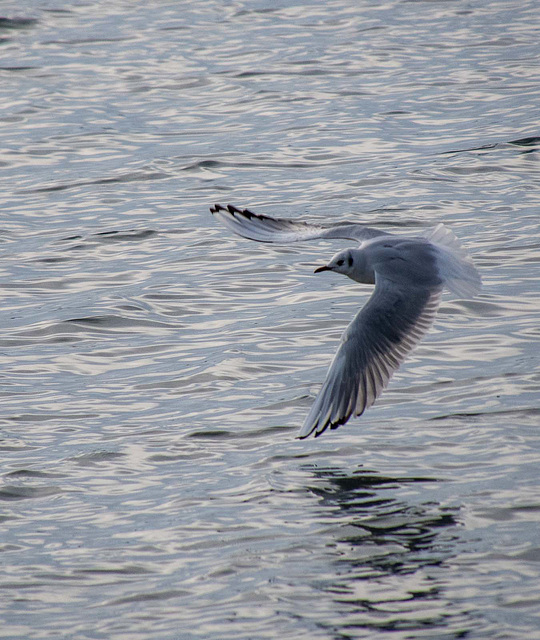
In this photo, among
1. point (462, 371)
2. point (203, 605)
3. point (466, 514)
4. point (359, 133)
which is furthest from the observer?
point (359, 133)

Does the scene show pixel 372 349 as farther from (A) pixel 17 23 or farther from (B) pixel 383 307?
(A) pixel 17 23

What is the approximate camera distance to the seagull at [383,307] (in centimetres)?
613

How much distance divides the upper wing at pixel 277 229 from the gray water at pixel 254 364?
0.68 m

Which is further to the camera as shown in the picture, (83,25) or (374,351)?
(83,25)

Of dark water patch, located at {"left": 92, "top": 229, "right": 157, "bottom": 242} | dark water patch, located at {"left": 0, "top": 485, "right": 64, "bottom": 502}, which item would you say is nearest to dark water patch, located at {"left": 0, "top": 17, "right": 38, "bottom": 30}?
dark water patch, located at {"left": 92, "top": 229, "right": 157, "bottom": 242}

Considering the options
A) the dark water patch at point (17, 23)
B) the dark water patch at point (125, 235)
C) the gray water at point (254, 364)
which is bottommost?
the dark water patch at point (125, 235)

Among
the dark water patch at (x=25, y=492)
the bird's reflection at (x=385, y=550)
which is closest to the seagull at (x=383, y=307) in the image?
the bird's reflection at (x=385, y=550)

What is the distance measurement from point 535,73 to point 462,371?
875cm

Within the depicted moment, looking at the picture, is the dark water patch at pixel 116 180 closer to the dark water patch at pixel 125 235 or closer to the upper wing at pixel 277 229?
the dark water patch at pixel 125 235

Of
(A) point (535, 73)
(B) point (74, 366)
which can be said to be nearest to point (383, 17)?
(A) point (535, 73)

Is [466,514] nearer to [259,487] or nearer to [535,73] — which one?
[259,487]

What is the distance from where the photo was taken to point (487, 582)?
507 cm

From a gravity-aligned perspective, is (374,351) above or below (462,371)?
above

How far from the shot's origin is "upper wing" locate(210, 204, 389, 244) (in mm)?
7594
